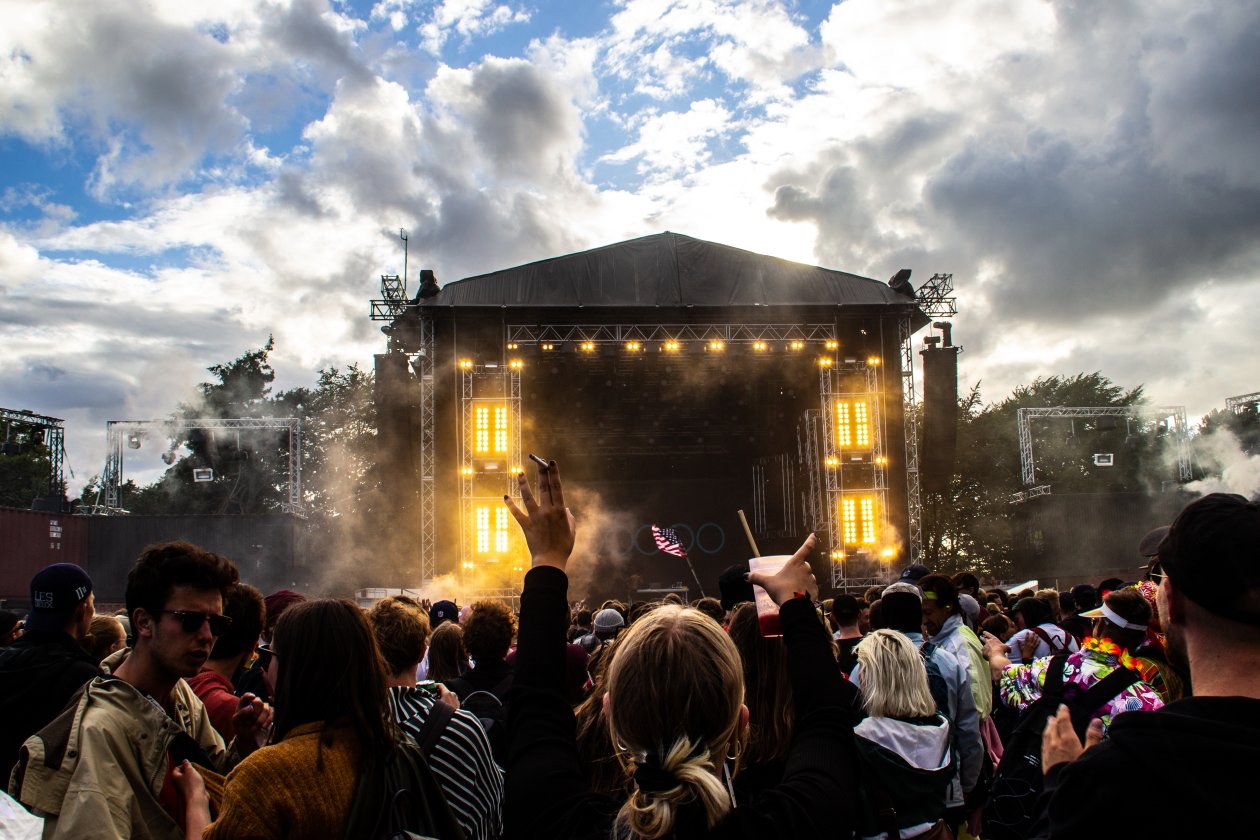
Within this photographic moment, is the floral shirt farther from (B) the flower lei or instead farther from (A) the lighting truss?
(A) the lighting truss

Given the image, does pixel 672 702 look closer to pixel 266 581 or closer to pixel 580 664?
pixel 580 664

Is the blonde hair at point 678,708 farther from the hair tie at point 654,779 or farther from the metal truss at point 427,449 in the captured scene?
the metal truss at point 427,449

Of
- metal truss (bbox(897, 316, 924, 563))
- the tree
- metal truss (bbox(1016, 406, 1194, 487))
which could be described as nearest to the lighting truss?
metal truss (bbox(897, 316, 924, 563))

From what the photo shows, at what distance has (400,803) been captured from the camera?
1908 millimetres

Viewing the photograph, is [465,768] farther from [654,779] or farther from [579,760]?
[654,779]

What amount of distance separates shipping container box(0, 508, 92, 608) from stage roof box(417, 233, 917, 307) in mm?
13382

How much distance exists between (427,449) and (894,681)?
1561 cm

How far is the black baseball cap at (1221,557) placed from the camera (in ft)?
4.84

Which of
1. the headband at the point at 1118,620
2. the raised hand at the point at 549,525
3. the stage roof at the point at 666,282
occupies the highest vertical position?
the stage roof at the point at 666,282

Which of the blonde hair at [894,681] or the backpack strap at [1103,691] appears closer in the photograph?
the backpack strap at [1103,691]

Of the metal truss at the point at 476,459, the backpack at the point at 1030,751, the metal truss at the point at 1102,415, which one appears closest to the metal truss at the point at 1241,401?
the metal truss at the point at 1102,415

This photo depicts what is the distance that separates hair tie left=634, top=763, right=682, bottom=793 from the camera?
4.63ft

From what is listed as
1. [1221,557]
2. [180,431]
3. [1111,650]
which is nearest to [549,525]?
[1221,557]

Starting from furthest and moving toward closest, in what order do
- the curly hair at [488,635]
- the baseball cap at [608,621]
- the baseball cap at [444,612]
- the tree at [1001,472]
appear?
the tree at [1001,472], the baseball cap at [608,621], the baseball cap at [444,612], the curly hair at [488,635]
